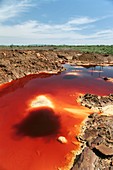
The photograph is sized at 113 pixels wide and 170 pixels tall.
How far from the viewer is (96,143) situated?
23578 mm

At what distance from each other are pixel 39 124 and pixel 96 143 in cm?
814

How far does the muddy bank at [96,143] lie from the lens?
66.3 ft

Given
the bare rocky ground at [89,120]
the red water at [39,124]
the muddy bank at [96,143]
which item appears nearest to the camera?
the muddy bank at [96,143]

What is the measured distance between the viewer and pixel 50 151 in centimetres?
2283

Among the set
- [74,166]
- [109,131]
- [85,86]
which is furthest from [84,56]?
[74,166]

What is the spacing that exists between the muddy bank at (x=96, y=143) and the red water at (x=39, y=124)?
1.10 metres

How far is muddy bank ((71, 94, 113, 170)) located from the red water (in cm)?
110

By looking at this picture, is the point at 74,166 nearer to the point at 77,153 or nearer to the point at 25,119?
the point at 77,153

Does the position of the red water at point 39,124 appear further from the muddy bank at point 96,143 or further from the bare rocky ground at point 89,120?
the bare rocky ground at point 89,120

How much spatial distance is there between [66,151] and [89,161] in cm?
310

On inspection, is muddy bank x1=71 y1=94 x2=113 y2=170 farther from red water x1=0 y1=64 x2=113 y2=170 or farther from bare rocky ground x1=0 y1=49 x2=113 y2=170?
red water x1=0 y1=64 x2=113 y2=170

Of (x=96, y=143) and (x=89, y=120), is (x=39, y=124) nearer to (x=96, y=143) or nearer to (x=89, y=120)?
(x=89, y=120)

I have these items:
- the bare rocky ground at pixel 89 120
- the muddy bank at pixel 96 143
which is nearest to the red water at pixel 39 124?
the muddy bank at pixel 96 143

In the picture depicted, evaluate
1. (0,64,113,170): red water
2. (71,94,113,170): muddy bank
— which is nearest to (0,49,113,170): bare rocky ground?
(71,94,113,170): muddy bank
